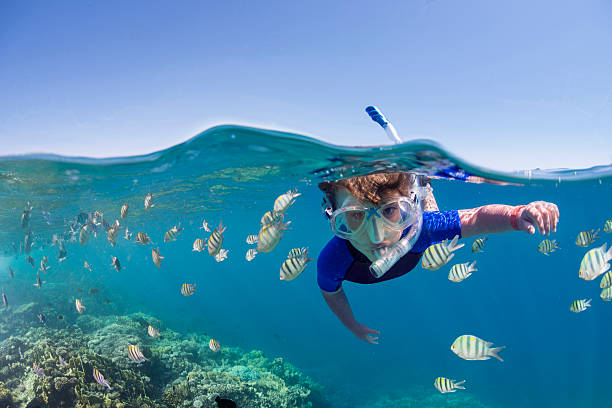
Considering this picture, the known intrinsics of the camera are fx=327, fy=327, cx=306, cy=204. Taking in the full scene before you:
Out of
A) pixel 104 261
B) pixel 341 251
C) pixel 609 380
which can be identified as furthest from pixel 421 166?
pixel 104 261

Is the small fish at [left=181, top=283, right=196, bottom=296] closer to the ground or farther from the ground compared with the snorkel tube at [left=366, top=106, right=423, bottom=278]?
closer to the ground

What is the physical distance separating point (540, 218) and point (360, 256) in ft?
7.83

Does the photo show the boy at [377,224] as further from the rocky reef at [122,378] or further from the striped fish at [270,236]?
the rocky reef at [122,378]

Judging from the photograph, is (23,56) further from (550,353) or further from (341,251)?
(550,353)

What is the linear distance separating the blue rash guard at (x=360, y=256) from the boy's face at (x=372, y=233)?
0.42m

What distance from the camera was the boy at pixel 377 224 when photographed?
4.11 metres

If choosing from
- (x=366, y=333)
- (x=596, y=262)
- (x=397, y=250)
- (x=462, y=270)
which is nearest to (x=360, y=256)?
(x=397, y=250)

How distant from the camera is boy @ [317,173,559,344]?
162 inches

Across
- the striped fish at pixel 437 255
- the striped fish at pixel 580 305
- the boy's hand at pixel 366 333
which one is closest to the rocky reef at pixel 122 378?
the boy's hand at pixel 366 333

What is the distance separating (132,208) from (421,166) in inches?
943

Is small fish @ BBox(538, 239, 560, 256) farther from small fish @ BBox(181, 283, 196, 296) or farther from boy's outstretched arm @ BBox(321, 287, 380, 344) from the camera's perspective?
small fish @ BBox(181, 283, 196, 296)

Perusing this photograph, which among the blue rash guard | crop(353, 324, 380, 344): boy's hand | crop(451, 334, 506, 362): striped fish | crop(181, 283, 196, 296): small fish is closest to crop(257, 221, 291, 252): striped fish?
the blue rash guard

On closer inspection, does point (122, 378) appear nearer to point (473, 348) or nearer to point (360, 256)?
point (360, 256)

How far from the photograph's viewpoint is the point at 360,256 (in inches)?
191
